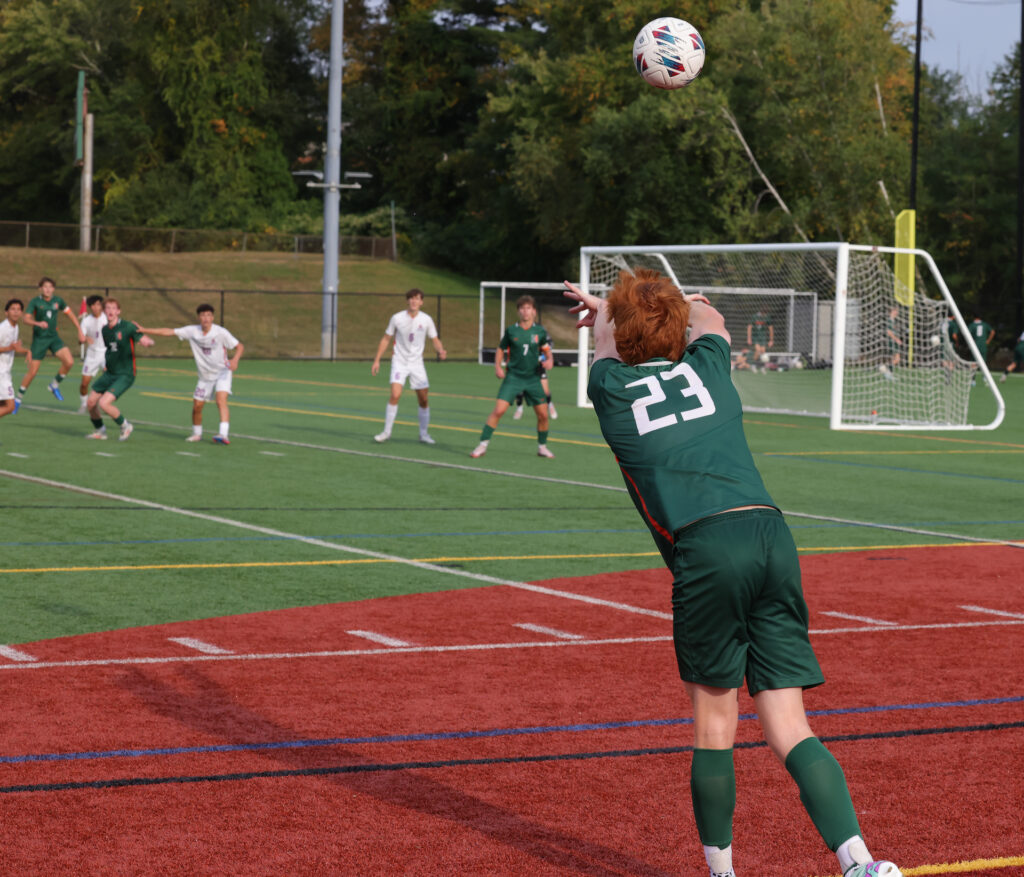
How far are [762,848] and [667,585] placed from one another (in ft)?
Result: 16.6

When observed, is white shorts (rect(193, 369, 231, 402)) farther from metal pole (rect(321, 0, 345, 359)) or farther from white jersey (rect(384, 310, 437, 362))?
metal pole (rect(321, 0, 345, 359))

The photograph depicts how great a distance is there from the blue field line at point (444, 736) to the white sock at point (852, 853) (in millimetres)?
2362

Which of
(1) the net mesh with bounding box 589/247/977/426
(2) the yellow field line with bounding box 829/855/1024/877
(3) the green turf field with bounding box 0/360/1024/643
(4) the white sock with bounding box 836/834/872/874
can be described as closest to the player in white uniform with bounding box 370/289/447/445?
(3) the green turf field with bounding box 0/360/1024/643

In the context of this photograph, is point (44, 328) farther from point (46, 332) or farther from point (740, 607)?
point (740, 607)

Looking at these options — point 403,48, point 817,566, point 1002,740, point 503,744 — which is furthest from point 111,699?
point 403,48

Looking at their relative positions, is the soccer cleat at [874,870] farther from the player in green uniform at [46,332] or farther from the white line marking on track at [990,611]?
the player in green uniform at [46,332]

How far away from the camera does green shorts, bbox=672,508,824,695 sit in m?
3.95

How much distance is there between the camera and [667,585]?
32.1 ft

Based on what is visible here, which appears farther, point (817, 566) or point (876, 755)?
point (817, 566)

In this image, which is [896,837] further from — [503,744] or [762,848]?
[503,744]

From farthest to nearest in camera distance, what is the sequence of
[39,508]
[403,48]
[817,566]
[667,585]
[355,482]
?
[403,48] → [355,482] → [39,508] → [817,566] → [667,585]

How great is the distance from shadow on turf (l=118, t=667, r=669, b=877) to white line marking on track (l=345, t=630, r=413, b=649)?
1.12 m

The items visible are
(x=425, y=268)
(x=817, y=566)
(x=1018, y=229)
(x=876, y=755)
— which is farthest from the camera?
(x=425, y=268)

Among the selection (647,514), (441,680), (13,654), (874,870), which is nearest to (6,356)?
(13,654)
